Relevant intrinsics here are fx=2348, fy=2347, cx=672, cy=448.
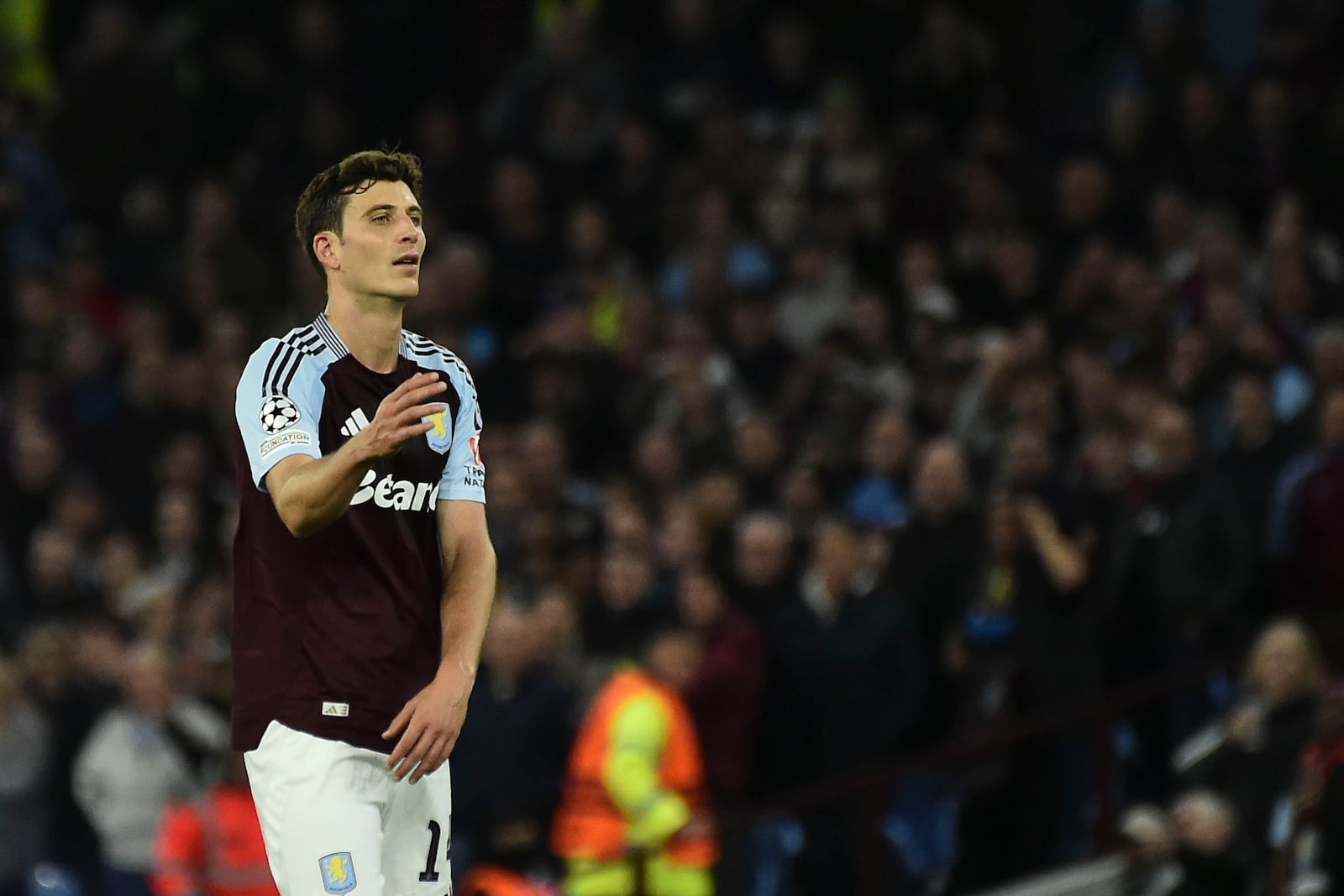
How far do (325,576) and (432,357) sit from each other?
2.01ft

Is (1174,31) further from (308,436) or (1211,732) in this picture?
(308,436)

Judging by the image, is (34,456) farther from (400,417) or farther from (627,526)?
(400,417)

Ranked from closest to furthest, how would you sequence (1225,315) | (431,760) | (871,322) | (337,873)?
(337,873) → (431,760) → (1225,315) → (871,322)

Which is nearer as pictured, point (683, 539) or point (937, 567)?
point (937, 567)

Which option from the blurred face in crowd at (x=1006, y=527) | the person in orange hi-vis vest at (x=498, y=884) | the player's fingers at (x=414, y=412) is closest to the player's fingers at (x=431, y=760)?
the player's fingers at (x=414, y=412)

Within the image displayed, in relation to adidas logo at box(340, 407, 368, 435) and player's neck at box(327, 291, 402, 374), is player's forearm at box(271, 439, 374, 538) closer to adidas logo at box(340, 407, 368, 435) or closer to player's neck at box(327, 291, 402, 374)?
adidas logo at box(340, 407, 368, 435)

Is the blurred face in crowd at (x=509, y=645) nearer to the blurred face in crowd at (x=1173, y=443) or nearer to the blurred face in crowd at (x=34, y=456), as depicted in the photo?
the blurred face in crowd at (x=1173, y=443)

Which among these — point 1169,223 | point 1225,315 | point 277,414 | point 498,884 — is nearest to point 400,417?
point 277,414

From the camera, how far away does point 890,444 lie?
1052 cm

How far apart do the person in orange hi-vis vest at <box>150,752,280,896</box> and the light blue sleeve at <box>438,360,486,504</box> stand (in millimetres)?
4780

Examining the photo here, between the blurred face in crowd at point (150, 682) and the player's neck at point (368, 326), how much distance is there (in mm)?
5831

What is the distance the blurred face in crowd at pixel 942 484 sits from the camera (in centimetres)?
989

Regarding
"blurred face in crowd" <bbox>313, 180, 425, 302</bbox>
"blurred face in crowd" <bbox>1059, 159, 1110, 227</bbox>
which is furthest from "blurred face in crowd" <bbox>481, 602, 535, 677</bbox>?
"blurred face in crowd" <bbox>313, 180, 425, 302</bbox>

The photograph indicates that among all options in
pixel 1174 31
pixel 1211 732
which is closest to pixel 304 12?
pixel 1174 31
